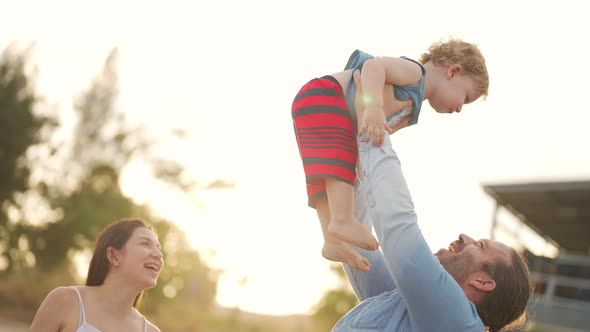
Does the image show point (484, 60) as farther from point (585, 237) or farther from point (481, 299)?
point (585, 237)

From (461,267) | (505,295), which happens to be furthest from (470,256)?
(505,295)

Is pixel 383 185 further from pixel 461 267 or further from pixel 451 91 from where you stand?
pixel 451 91

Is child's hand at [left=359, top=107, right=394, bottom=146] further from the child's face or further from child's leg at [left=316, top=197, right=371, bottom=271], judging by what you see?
the child's face

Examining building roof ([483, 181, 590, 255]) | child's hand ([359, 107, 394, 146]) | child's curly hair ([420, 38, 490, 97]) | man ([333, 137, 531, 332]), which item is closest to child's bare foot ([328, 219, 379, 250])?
man ([333, 137, 531, 332])

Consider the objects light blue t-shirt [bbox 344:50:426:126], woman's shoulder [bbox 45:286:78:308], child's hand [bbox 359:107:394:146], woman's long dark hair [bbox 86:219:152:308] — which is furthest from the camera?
woman's long dark hair [bbox 86:219:152:308]

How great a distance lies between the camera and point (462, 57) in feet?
9.35

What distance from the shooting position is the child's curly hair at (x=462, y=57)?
2.86 metres

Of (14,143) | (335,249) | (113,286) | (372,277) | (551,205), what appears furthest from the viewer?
(14,143)

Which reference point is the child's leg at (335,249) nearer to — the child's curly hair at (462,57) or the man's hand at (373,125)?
the man's hand at (373,125)

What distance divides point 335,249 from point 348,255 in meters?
0.05

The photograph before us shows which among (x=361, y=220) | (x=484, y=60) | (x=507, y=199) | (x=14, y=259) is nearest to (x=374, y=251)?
(x=361, y=220)

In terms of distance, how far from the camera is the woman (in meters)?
3.48

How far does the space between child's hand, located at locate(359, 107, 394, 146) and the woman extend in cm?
171

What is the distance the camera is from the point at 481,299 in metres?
2.45
